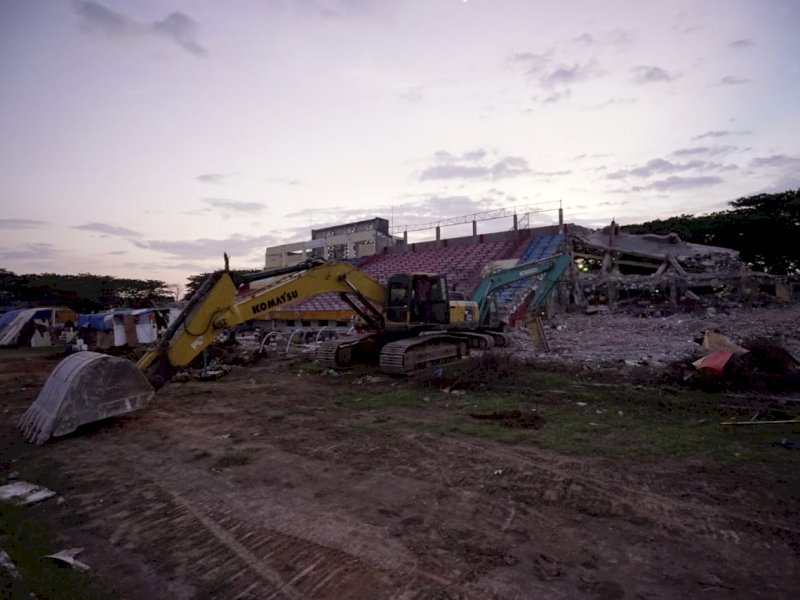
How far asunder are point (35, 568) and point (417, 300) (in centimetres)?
873

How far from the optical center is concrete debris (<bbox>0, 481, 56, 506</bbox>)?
4.42 metres

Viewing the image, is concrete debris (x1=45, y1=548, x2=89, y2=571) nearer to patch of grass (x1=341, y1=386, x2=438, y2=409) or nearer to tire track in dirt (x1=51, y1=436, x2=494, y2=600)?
tire track in dirt (x1=51, y1=436, x2=494, y2=600)

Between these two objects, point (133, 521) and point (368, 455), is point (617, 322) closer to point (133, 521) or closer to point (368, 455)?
point (368, 455)

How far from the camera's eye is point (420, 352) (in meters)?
10.5

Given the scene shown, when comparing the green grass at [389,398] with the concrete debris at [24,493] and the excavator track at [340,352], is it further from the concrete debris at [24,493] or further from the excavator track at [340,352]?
the concrete debris at [24,493]

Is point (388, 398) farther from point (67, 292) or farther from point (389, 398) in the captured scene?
point (67, 292)

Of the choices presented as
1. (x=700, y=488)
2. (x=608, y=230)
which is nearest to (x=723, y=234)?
(x=608, y=230)

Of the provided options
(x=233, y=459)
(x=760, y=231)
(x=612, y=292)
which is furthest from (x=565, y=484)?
(x=760, y=231)

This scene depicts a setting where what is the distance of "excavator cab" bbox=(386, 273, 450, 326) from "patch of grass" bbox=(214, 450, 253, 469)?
19.2 ft

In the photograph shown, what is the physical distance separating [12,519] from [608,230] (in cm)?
2657

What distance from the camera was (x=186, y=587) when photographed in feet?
10.0

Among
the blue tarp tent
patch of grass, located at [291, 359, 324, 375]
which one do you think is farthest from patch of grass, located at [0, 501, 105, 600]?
the blue tarp tent

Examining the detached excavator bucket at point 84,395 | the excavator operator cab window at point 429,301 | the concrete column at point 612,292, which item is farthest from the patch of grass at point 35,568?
the concrete column at point 612,292

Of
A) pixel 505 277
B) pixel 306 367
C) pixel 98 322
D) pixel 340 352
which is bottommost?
pixel 306 367
